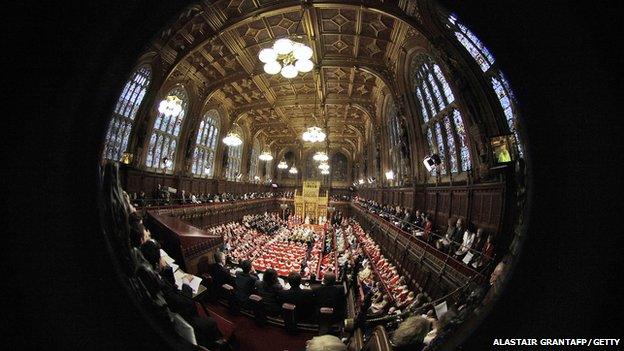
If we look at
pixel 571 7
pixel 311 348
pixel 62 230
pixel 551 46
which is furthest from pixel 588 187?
pixel 62 230

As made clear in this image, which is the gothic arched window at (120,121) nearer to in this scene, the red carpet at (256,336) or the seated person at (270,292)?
the red carpet at (256,336)

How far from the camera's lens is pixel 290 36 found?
862 cm

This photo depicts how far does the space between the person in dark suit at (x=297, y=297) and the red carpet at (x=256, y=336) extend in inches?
12.0

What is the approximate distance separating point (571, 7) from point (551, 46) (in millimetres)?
242

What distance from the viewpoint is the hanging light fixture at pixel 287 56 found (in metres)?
5.33

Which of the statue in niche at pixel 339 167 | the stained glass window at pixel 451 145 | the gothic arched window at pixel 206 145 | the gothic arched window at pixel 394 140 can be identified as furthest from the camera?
the statue in niche at pixel 339 167

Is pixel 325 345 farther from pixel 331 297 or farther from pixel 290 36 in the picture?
pixel 290 36

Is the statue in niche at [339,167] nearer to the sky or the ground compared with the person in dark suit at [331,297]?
nearer to the sky

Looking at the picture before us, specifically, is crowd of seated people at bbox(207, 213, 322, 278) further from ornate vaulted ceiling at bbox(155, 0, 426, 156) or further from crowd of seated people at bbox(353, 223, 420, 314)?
ornate vaulted ceiling at bbox(155, 0, 426, 156)

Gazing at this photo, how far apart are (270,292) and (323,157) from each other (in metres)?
17.0

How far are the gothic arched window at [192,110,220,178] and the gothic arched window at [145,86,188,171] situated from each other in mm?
3316

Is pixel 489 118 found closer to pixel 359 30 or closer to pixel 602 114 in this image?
pixel 602 114

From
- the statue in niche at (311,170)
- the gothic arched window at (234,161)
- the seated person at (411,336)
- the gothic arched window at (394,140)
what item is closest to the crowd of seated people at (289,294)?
the seated person at (411,336)

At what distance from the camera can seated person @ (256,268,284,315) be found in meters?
3.28
